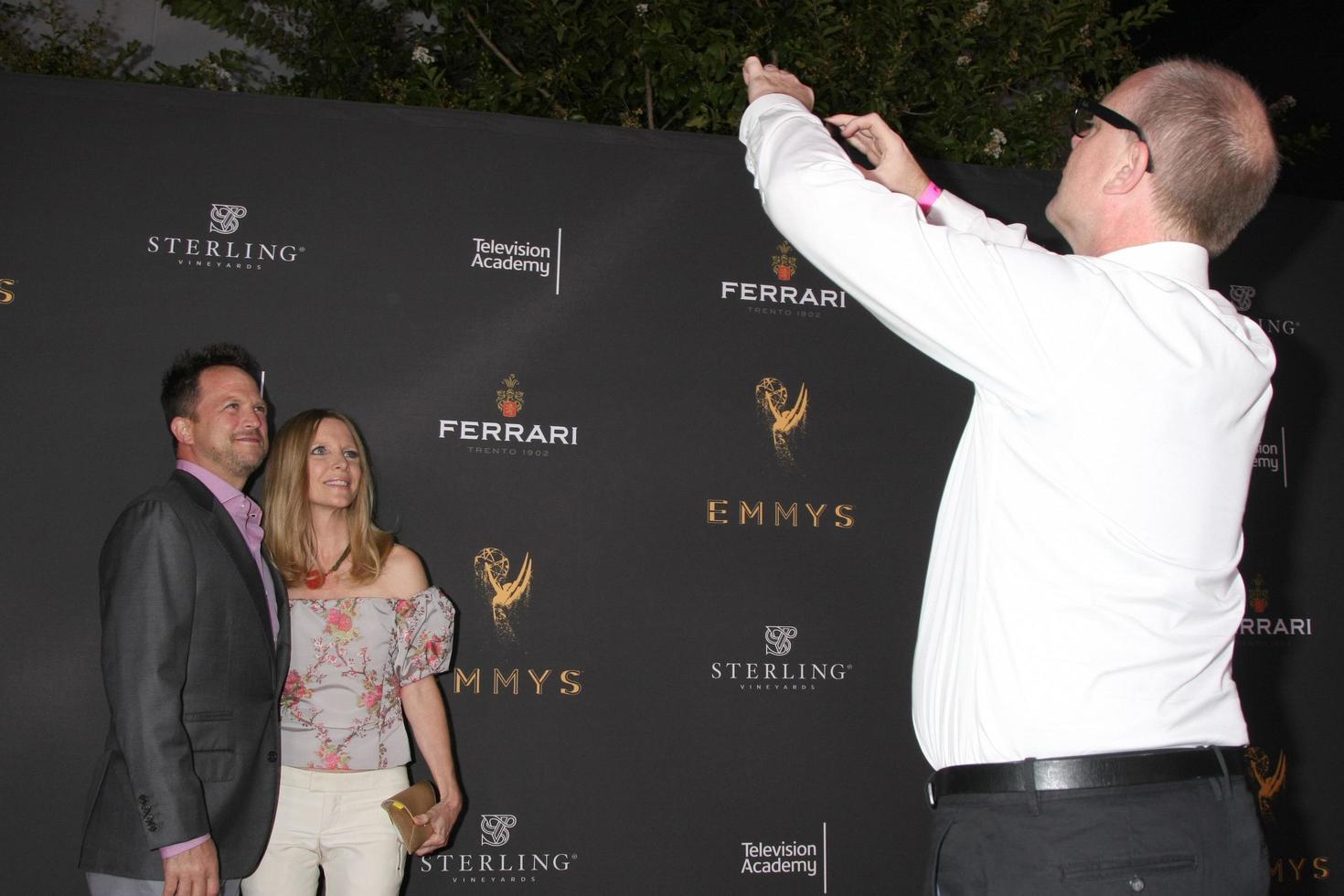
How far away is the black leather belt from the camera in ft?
3.99

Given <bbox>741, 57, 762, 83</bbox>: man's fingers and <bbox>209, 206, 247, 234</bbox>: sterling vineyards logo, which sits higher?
<bbox>209, 206, 247, 234</bbox>: sterling vineyards logo

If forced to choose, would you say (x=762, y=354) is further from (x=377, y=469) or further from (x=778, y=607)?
(x=377, y=469)

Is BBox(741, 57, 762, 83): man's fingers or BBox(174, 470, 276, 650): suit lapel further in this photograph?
BBox(174, 470, 276, 650): suit lapel

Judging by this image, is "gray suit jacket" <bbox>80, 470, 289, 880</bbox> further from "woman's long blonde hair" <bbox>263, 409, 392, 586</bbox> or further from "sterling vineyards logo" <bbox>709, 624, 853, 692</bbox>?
"sterling vineyards logo" <bbox>709, 624, 853, 692</bbox>

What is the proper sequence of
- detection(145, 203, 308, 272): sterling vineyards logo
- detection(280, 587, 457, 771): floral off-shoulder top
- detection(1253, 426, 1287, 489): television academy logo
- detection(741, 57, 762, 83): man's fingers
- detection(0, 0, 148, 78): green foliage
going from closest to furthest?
detection(741, 57, 762, 83): man's fingers → detection(280, 587, 457, 771): floral off-shoulder top → detection(145, 203, 308, 272): sterling vineyards logo → detection(1253, 426, 1287, 489): television academy logo → detection(0, 0, 148, 78): green foliage

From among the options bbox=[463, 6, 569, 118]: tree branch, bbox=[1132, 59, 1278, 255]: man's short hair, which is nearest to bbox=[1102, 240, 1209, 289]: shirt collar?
bbox=[1132, 59, 1278, 255]: man's short hair

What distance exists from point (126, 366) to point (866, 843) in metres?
2.41

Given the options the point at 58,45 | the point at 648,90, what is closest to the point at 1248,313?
the point at 648,90

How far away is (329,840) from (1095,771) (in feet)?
6.27

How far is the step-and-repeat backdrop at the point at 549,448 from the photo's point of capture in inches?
111

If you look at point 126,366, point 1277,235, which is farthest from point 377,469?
point 1277,235

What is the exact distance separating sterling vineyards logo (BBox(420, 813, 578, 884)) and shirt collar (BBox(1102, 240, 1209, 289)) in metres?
2.20

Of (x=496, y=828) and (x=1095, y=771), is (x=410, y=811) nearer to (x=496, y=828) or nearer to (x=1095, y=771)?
(x=496, y=828)

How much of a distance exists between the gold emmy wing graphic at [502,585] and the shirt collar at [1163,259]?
1980 millimetres
